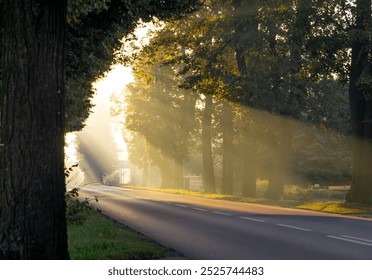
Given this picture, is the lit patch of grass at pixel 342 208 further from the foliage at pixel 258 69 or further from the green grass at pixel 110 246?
the green grass at pixel 110 246

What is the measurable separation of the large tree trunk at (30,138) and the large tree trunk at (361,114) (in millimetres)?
16398

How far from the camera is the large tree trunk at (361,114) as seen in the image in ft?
70.9

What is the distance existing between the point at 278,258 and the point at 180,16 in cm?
814

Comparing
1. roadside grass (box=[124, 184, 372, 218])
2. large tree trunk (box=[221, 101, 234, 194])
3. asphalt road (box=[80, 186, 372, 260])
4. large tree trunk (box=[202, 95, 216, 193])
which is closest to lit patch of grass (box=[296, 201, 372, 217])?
roadside grass (box=[124, 184, 372, 218])

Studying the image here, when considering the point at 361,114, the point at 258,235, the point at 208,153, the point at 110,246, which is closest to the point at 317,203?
the point at 361,114

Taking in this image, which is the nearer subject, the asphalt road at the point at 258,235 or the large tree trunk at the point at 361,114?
the asphalt road at the point at 258,235

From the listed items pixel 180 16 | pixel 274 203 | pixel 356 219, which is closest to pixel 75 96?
pixel 180 16

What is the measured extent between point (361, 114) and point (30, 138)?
19.4m

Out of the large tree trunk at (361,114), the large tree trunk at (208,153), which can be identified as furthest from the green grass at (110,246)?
the large tree trunk at (208,153)

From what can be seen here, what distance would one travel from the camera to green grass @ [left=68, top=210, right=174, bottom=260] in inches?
379

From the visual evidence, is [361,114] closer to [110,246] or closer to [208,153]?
[110,246]

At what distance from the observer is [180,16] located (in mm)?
15594

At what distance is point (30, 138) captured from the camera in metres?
6.80

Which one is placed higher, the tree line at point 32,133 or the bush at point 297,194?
the tree line at point 32,133
